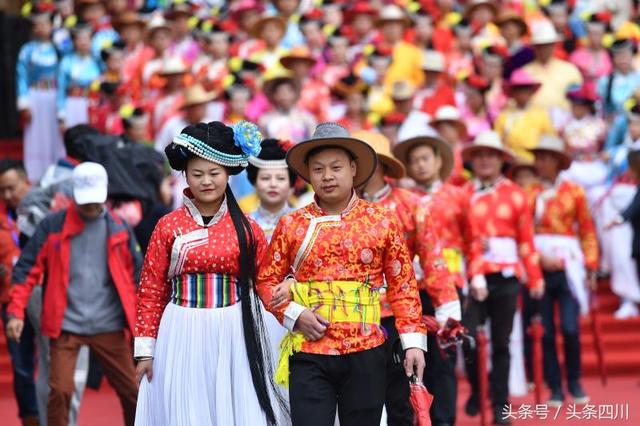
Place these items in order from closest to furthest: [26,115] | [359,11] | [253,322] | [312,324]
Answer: [312,324], [253,322], [26,115], [359,11]

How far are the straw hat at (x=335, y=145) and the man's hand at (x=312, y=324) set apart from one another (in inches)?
31.8

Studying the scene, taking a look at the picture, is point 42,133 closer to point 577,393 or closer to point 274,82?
point 274,82

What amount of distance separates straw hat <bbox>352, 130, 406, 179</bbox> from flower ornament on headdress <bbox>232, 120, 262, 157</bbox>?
1.56 meters

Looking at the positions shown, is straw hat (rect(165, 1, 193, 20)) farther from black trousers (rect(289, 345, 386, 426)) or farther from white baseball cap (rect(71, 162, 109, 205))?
black trousers (rect(289, 345, 386, 426))

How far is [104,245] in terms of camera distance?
9.25 m

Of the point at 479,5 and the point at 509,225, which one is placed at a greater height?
the point at 479,5

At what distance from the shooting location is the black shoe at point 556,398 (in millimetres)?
11680

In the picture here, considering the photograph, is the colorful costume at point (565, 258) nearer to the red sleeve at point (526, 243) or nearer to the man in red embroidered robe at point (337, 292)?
the red sleeve at point (526, 243)

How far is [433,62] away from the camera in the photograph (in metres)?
17.0

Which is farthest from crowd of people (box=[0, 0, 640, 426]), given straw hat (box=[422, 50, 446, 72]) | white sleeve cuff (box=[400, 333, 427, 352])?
straw hat (box=[422, 50, 446, 72])

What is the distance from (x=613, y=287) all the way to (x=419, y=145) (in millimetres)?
5139

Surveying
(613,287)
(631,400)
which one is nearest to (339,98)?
(613,287)

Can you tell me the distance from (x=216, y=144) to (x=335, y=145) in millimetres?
652

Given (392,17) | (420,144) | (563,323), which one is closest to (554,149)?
(563,323)
